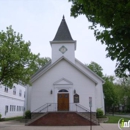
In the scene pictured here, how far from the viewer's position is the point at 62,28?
28.6m

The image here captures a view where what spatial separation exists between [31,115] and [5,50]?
9.45m

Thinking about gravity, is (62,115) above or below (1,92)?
below

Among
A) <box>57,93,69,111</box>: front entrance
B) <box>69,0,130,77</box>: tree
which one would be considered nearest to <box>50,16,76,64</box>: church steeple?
<box>57,93,69,111</box>: front entrance

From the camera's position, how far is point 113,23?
6.84 meters

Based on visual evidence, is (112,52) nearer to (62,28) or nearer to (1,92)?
(62,28)

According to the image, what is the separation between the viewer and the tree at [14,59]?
1639 centimetres

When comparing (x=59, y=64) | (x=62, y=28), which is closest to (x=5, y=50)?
(x=59, y=64)

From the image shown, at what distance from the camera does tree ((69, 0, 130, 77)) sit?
6.34 metres

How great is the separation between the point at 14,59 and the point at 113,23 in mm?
11424

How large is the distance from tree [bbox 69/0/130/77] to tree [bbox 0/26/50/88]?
9.98 meters

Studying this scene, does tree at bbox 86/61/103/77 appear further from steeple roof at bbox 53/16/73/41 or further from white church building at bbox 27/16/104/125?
white church building at bbox 27/16/104/125

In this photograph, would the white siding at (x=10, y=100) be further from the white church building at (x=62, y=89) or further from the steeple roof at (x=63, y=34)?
the steeple roof at (x=63, y=34)

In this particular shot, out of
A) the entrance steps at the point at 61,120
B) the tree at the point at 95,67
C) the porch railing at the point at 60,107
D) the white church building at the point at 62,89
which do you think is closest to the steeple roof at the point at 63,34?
the white church building at the point at 62,89

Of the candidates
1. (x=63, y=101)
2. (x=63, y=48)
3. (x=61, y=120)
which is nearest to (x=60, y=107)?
(x=63, y=101)
